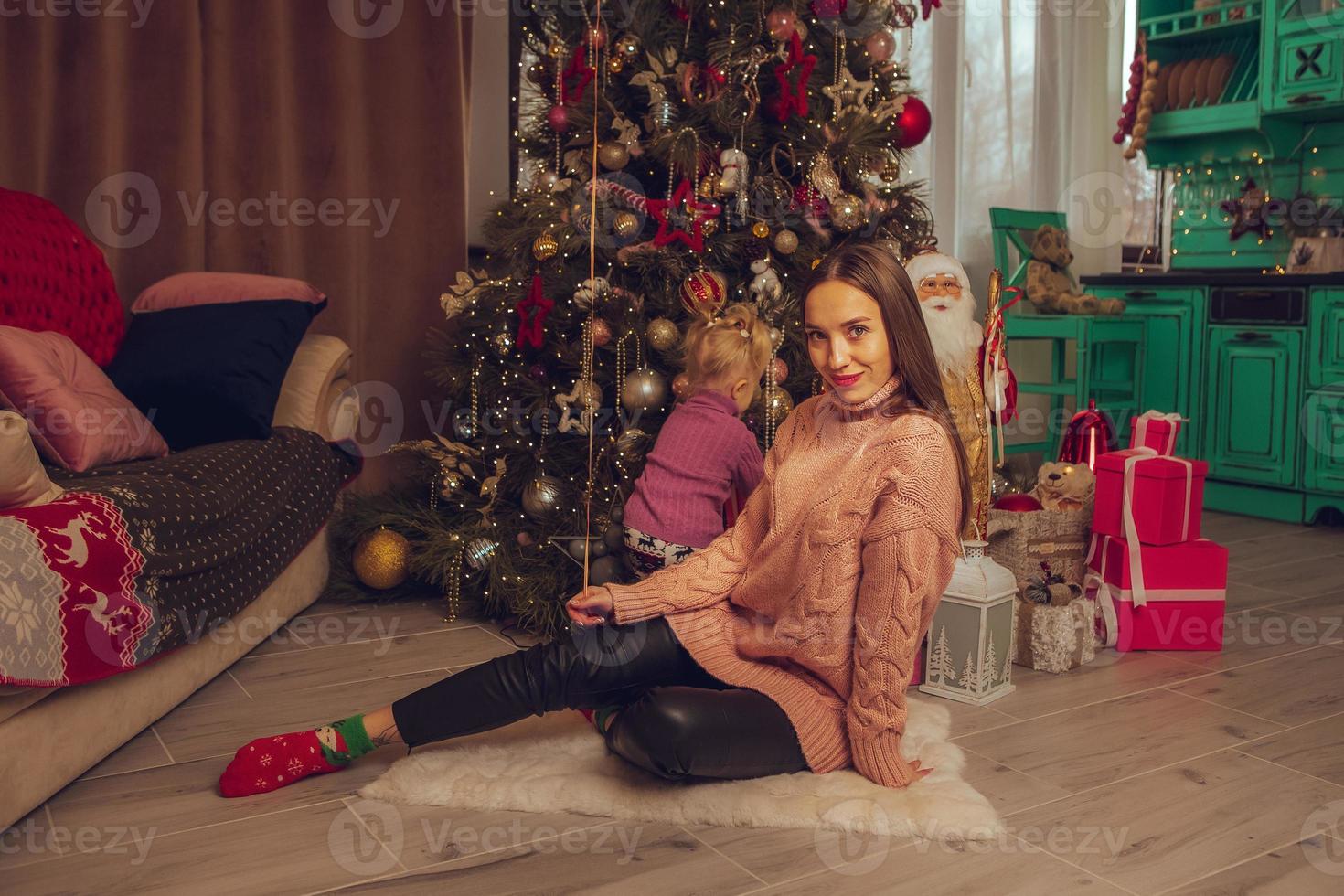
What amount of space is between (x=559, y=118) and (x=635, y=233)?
1.19 feet

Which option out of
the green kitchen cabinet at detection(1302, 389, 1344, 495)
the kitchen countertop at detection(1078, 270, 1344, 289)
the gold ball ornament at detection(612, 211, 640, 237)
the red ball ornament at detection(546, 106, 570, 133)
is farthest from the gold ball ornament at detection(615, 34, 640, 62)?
the green kitchen cabinet at detection(1302, 389, 1344, 495)

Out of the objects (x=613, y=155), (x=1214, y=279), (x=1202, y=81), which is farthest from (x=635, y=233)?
(x=1202, y=81)

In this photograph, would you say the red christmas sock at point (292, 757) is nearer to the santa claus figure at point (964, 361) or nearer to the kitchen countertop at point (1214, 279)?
the santa claus figure at point (964, 361)

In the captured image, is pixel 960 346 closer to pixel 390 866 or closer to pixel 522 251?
pixel 522 251

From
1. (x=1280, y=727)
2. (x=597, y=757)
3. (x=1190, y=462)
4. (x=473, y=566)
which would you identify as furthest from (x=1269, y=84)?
(x=597, y=757)

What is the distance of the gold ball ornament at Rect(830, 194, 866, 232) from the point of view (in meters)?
2.66

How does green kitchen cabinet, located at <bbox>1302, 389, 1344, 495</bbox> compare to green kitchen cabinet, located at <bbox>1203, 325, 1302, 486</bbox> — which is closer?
green kitchen cabinet, located at <bbox>1302, 389, 1344, 495</bbox>

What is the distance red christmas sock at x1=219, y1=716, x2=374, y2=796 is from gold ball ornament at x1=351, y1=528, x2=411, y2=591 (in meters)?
1.11

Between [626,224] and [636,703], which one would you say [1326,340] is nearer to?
[626,224]

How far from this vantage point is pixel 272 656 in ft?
8.14

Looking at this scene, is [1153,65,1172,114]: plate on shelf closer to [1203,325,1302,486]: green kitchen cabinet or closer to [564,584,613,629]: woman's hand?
[1203,325,1302,486]: green kitchen cabinet

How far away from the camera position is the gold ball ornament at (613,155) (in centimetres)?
268

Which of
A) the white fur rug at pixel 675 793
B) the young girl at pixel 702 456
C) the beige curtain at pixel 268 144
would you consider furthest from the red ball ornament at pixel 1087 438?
the beige curtain at pixel 268 144

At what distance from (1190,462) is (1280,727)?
654mm
